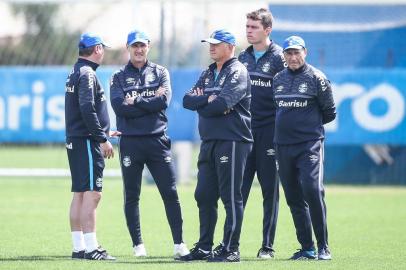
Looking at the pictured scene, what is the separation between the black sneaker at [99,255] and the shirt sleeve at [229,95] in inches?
65.9

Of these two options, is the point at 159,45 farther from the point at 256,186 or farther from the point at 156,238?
the point at 156,238

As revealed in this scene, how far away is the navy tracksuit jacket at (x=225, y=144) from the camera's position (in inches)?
388

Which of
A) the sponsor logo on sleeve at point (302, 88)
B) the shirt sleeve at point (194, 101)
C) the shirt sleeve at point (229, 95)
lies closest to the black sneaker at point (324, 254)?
the sponsor logo on sleeve at point (302, 88)

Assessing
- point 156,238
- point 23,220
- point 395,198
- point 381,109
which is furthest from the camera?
point 381,109

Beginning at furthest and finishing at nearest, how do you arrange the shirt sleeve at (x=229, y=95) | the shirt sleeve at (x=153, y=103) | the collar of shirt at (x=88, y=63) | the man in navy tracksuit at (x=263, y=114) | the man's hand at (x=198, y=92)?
1. the man in navy tracksuit at (x=263, y=114)
2. the collar of shirt at (x=88, y=63)
3. the shirt sleeve at (x=153, y=103)
4. the man's hand at (x=198, y=92)
5. the shirt sleeve at (x=229, y=95)

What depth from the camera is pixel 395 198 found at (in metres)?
17.8

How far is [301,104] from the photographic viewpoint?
10.1 metres

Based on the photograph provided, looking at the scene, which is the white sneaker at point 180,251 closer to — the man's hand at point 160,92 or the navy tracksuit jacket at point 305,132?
the navy tracksuit jacket at point 305,132

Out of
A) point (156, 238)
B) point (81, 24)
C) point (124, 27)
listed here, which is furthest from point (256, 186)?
point (156, 238)

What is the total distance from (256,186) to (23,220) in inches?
288

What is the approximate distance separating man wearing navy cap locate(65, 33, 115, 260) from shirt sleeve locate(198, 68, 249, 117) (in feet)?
3.58

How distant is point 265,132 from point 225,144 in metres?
0.84

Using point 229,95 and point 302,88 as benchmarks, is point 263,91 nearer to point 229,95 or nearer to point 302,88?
point 302,88

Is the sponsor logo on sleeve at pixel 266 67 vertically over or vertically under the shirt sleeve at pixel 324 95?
over
